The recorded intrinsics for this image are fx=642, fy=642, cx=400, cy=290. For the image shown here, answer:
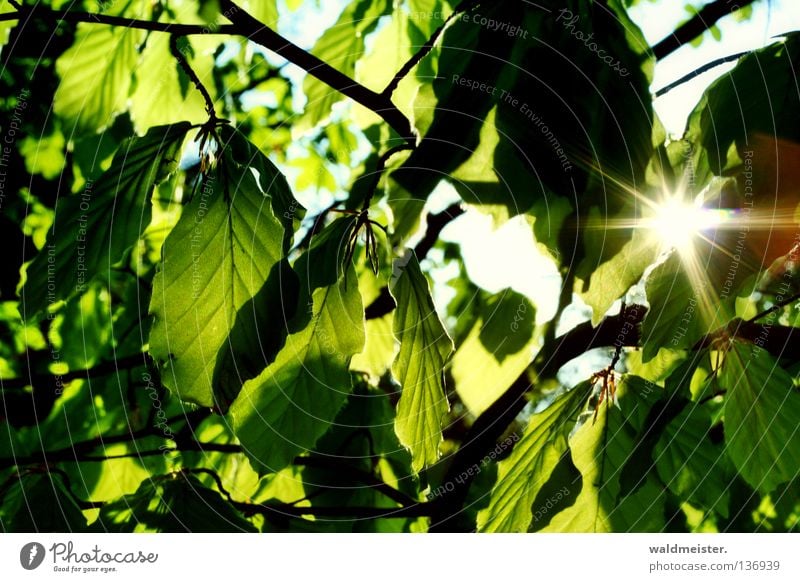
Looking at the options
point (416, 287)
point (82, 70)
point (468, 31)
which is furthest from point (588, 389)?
point (82, 70)

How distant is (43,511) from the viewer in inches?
20.2

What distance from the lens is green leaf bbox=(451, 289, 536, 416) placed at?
2.13 feet

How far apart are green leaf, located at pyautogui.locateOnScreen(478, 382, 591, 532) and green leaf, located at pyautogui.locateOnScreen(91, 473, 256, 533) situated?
0.21 m

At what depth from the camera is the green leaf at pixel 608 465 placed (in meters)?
0.48

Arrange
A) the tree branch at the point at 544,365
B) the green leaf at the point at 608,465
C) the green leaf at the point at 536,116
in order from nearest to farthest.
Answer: the green leaf at the point at 536,116, the green leaf at the point at 608,465, the tree branch at the point at 544,365

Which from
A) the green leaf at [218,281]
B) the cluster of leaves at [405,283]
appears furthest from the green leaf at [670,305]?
the green leaf at [218,281]

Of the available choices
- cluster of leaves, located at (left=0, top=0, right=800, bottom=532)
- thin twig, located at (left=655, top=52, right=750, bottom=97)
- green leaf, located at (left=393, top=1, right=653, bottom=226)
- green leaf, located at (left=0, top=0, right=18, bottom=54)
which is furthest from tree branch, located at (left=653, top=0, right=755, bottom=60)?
green leaf, located at (left=0, top=0, right=18, bottom=54)

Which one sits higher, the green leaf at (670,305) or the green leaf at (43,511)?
the green leaf at (670,305)

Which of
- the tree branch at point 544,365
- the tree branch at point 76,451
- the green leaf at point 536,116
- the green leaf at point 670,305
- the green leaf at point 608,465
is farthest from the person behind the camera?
the tree branch at point 76,451

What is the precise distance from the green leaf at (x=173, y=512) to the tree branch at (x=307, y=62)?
0.33m

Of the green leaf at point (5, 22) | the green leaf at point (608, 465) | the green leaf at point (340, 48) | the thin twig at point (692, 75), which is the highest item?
the thin twig at point (692, 75)

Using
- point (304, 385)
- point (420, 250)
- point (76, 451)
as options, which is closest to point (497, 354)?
point (420, 250)

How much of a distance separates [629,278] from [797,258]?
27 cm
